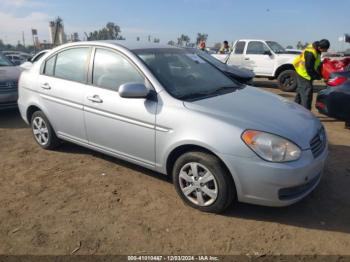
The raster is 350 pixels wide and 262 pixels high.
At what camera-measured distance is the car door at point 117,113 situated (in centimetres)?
373

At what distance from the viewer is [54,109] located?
15.6 feet

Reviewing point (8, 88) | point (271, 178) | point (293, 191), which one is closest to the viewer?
point (271, 178)

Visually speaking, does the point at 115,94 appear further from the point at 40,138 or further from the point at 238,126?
the point at 40,138

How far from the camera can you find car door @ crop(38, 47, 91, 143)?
4.41 metres

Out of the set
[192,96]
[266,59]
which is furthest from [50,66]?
[266,59]

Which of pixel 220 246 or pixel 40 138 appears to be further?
pixel 40 138

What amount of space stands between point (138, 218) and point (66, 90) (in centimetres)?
207

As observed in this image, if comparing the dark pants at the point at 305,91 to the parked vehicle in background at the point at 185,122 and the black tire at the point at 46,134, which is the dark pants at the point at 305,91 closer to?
the parked vehicle in background at the point at 185,122

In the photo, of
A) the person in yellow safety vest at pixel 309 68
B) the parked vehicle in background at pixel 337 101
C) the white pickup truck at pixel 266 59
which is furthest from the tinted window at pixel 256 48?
the parked vehicle in background at pixel 337 101

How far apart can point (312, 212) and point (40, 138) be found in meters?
4.03

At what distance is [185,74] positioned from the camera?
4133mm

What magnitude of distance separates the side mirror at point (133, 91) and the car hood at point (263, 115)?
1.51 feet

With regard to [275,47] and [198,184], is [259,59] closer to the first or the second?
[275,47]

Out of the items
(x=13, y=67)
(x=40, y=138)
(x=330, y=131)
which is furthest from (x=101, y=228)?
(x=13, y=67)
